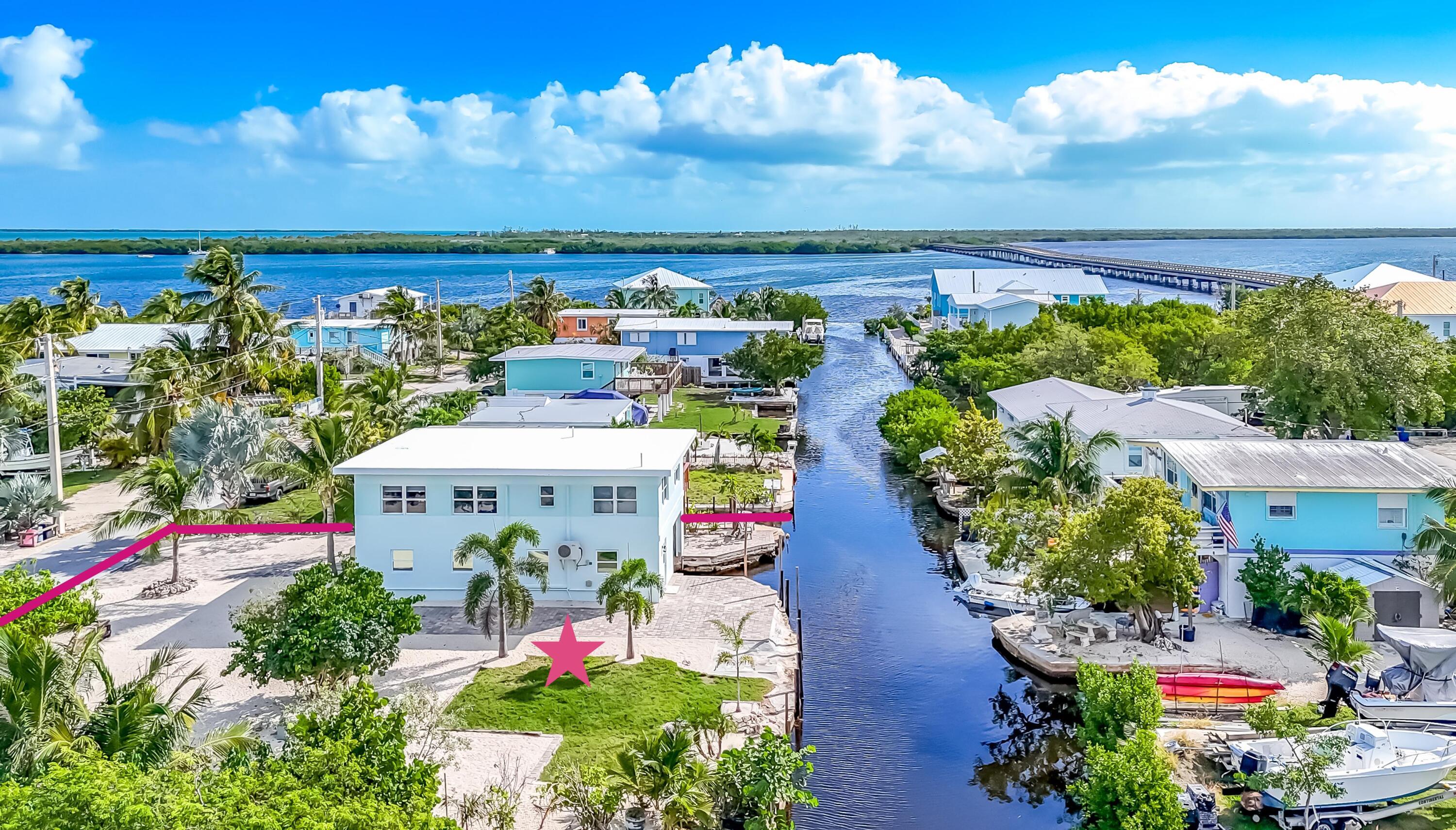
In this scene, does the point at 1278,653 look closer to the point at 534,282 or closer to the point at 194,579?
the point at 194,579

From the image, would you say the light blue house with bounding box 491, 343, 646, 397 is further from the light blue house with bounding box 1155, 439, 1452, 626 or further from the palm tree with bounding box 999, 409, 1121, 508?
the light blue house with bounding box 1155, 439, 1452, 626

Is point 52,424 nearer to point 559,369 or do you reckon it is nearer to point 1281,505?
point 559,369

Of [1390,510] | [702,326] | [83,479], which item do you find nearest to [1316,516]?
[1390,510]

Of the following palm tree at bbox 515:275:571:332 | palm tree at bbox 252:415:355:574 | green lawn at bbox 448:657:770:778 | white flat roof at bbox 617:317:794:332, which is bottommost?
green lawn at bbox 448:657:770:778

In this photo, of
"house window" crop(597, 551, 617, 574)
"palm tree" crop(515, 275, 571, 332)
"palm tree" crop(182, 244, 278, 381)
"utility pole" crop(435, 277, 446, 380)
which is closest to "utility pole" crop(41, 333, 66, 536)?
"palm tree" crop(182, 244, 278, 381)

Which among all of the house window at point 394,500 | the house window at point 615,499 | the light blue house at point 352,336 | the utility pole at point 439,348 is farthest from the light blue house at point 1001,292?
the house window at point 394,500

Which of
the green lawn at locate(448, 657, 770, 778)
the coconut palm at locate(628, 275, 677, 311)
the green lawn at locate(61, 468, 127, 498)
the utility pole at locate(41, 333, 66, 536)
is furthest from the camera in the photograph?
the coconut palm at locate(628, 275, 677, 311)

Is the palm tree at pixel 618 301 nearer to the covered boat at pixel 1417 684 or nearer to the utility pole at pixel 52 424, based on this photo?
the utility pole at pixel 52 424
